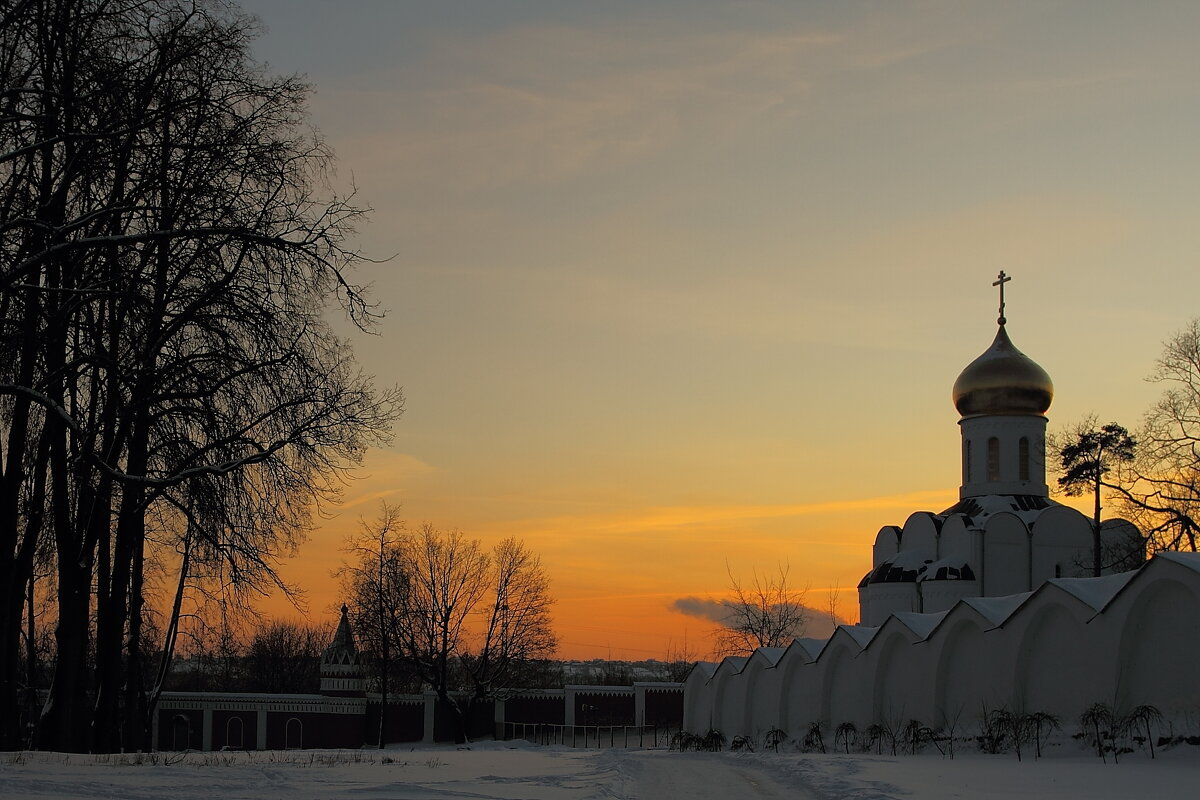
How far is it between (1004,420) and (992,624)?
734 inches

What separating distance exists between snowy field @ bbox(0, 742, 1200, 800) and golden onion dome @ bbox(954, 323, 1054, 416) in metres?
24.5

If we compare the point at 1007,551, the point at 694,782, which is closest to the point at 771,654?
the point at 1007,551

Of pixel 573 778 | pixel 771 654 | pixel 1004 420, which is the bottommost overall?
pixel 771 654

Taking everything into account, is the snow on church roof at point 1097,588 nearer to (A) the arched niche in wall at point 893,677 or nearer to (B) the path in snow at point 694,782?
(A) the arched niche in wall at point 893,677

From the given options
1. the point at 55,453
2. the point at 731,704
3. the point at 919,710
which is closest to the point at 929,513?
the point at 731,704

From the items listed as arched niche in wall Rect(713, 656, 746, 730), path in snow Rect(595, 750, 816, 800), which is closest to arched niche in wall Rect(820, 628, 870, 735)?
arched niche in wall Rect(713, 656, 746, 730)

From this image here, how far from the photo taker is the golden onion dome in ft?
140

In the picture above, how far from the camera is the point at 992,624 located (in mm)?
25875

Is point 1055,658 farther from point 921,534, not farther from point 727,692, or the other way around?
point 921,534

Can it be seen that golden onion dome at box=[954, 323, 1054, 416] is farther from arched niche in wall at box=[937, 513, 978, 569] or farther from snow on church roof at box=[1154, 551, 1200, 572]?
snow on church roof at box=[1154, 551, 1200, 572]

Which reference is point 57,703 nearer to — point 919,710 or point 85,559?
point 85,559

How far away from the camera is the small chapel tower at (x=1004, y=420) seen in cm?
4281

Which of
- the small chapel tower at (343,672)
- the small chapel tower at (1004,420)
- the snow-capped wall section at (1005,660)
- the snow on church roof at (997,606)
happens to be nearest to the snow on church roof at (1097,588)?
the snow-capped wall section at (1005,660)

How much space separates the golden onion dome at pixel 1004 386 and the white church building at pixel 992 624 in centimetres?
5
